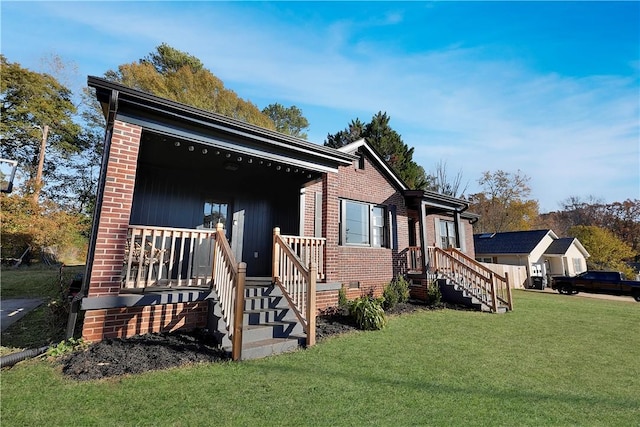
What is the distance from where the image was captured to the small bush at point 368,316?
19.7 feet

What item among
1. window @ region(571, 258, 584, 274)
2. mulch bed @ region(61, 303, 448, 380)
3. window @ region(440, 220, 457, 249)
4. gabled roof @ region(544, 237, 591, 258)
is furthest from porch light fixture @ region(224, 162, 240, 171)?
window @ region(571, 258, 584, 274)

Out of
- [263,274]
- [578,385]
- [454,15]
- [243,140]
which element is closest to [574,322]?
[578,385]

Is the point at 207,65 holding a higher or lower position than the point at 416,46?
higher

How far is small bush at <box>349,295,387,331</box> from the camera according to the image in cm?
600

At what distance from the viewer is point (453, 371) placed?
405 centimetres

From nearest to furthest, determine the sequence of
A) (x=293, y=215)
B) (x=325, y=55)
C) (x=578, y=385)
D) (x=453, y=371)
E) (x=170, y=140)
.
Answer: (x=578, y=385)
(x=453, y=371)
(x=170, y=140)
(x=293, y=215)
(x=325, y=55)

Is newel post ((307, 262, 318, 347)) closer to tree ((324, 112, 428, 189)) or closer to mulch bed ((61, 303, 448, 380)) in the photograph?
mulch bed ((61, 303, 448, 380))

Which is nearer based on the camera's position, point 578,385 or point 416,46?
point 578,385

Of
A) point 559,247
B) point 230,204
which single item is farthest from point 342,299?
point 559,247

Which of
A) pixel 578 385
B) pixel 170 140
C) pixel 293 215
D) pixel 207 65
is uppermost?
pixel 207 65

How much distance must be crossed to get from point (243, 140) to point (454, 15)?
7253mm

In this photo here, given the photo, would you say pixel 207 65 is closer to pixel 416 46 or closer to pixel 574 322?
Result: pixel 416 46

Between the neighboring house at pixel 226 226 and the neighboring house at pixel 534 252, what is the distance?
1798 centimetres

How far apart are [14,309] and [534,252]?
104ft
